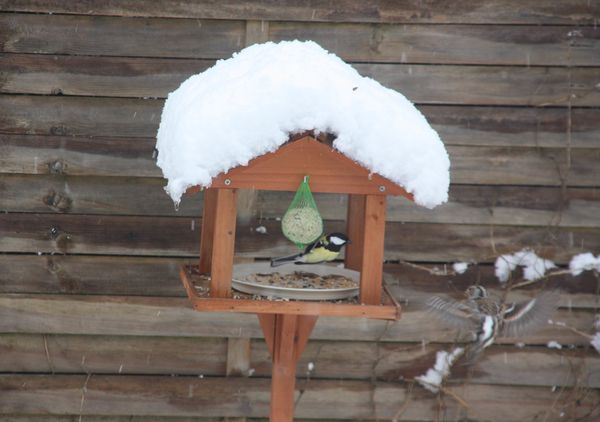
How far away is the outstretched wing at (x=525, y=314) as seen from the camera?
4039 millimetres

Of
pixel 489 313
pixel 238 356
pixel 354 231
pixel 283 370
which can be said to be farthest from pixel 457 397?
pixel 283 370

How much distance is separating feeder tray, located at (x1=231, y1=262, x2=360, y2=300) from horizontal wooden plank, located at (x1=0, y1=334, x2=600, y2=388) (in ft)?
3.32

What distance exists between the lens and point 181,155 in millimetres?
2564

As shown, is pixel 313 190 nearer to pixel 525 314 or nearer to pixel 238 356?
pixel 238 356

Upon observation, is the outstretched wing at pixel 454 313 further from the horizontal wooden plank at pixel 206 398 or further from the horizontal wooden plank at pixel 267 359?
the horizontal wooden plank at pixel 206 398

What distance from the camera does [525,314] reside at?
13.3 feet

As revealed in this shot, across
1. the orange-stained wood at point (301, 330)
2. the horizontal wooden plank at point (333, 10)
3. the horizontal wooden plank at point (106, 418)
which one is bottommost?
the horizontal wooden plank at point (106, 418)

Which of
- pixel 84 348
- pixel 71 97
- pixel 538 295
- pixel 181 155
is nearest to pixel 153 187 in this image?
pixel 71 97

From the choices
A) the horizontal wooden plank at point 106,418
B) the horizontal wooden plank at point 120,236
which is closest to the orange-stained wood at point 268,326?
the horizontal wooden plank at point 120,236

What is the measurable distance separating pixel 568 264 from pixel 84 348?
2339mm

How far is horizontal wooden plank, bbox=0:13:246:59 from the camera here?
389 cm

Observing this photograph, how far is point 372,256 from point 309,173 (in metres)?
0.35

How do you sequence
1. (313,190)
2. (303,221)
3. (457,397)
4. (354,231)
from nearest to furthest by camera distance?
(313,190)
(303,221)
(354,231)
(457,397)

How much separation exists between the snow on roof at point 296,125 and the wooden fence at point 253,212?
124cm
